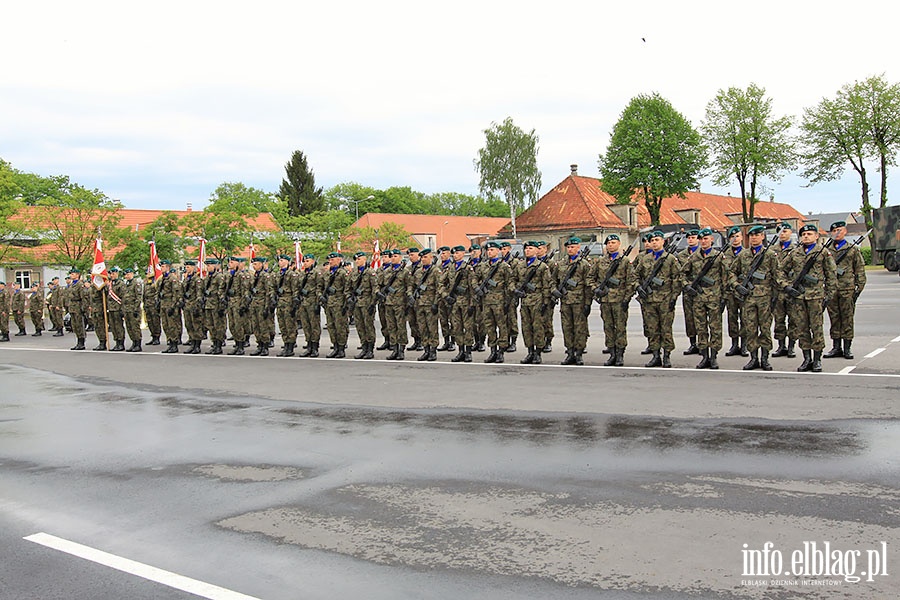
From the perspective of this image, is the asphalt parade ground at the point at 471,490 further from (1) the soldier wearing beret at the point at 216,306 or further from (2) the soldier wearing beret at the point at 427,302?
(1) the soldier wearing beret at the point at 216,306

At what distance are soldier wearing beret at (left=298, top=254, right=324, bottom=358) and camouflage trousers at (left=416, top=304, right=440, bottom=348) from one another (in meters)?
2.18

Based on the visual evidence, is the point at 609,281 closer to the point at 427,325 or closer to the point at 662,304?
the point at 662,304

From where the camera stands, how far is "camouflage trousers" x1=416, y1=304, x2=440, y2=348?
14.0 meters

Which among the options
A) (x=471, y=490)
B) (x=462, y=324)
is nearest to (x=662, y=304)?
(x=462, y=324)

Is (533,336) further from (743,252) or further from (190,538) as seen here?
(190,538)

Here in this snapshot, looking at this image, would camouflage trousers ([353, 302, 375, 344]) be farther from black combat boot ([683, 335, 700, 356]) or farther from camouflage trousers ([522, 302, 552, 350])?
black combat boot ([683, 335, 700, 356])

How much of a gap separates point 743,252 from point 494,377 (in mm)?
4245

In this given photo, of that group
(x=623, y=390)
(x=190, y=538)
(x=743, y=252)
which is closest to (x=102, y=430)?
(x=190, y=538)

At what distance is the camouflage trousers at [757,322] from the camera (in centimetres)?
1034

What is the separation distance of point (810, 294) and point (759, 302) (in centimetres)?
65

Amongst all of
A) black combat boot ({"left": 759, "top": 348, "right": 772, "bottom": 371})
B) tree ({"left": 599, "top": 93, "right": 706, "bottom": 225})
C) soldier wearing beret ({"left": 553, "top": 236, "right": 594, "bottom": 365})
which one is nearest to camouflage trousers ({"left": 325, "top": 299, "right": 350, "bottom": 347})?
soldier wearing beret ({"left": 553, "top": 236, "right": 594, "bottom": 365})

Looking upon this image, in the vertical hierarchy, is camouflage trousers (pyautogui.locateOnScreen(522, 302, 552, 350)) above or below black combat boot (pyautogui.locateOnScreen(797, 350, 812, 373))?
above

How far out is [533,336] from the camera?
12.5 metres

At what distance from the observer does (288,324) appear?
611 inches
